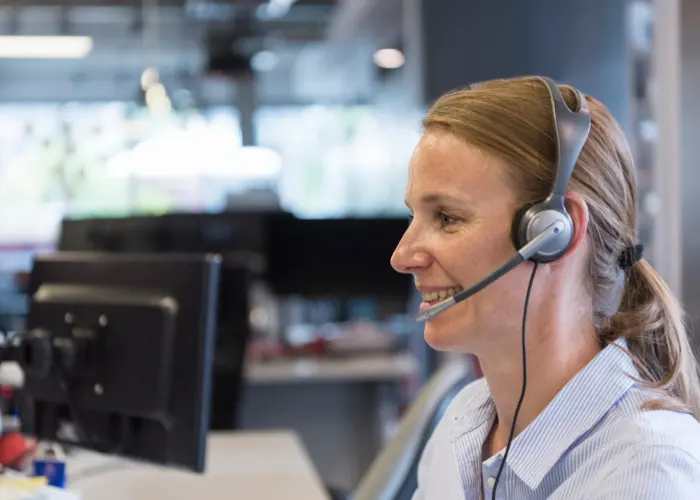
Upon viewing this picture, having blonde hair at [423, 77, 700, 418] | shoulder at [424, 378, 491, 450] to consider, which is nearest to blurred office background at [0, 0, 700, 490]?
shoulder at [424, 378, 491, 450]

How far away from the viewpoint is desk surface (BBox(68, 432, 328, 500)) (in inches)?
76.5

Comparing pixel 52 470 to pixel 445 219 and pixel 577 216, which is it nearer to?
pixel 445 219

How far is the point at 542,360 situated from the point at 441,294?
0.44 ft

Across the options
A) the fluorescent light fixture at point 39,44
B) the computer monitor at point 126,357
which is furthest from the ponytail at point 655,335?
the fluorescent light fixture at point 39,44

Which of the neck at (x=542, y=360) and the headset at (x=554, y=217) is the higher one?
the headset at (x=554, y=217)

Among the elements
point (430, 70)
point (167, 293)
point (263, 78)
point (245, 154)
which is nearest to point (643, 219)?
point (430, 70)

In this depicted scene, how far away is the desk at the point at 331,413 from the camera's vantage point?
4.44 m

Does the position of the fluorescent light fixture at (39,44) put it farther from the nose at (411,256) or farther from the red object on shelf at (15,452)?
the nose at (411,256)

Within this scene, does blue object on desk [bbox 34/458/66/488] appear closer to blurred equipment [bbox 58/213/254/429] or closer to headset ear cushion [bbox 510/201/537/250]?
headset ear cushion [bbox 510/201/537/250]

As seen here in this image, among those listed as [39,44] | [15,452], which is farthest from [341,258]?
[39,44]

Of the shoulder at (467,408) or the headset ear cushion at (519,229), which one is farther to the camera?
the shoulder at (467,408)

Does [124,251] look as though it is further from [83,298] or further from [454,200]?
[454,200]

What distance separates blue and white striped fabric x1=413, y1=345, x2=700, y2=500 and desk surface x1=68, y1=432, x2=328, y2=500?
34.5 inches

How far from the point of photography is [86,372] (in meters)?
1.66
